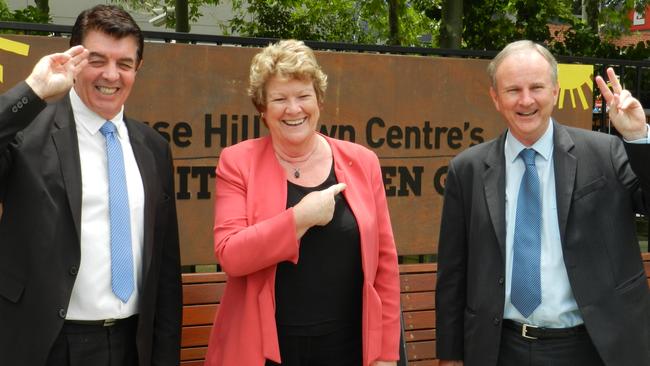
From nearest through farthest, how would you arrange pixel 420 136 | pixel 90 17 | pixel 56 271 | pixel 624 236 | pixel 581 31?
pixel 56 271 → pixel 90 17 → pixel 624 236 → pixel 420 136 → pixel 581 31

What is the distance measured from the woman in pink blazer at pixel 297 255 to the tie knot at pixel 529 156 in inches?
24.3

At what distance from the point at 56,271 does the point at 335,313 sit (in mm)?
974

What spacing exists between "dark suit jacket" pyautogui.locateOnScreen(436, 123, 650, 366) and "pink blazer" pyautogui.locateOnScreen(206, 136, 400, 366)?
342 millimetres

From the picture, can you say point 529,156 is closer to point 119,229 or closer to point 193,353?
point 119,229

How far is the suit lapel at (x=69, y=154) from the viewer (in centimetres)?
247

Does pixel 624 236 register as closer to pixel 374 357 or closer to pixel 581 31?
pixel 374 357

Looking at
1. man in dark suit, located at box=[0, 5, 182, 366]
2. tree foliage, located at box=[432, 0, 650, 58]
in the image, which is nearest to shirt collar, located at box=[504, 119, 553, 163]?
man in dark suit, located at box=[0, 5, 182, 366]

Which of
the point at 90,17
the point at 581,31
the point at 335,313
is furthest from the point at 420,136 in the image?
the point at 581,31

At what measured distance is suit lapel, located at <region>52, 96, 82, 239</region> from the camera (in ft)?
8.10

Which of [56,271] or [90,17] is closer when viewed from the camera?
[56,271]

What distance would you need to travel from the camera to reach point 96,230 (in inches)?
99.3

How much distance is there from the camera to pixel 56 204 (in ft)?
8.08

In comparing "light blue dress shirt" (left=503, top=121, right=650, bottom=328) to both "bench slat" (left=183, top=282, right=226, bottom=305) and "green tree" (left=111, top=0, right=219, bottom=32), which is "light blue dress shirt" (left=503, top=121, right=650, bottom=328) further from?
"green tree" (left=111, top=0, right=219, bottom=32)

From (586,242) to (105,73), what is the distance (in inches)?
72.2
